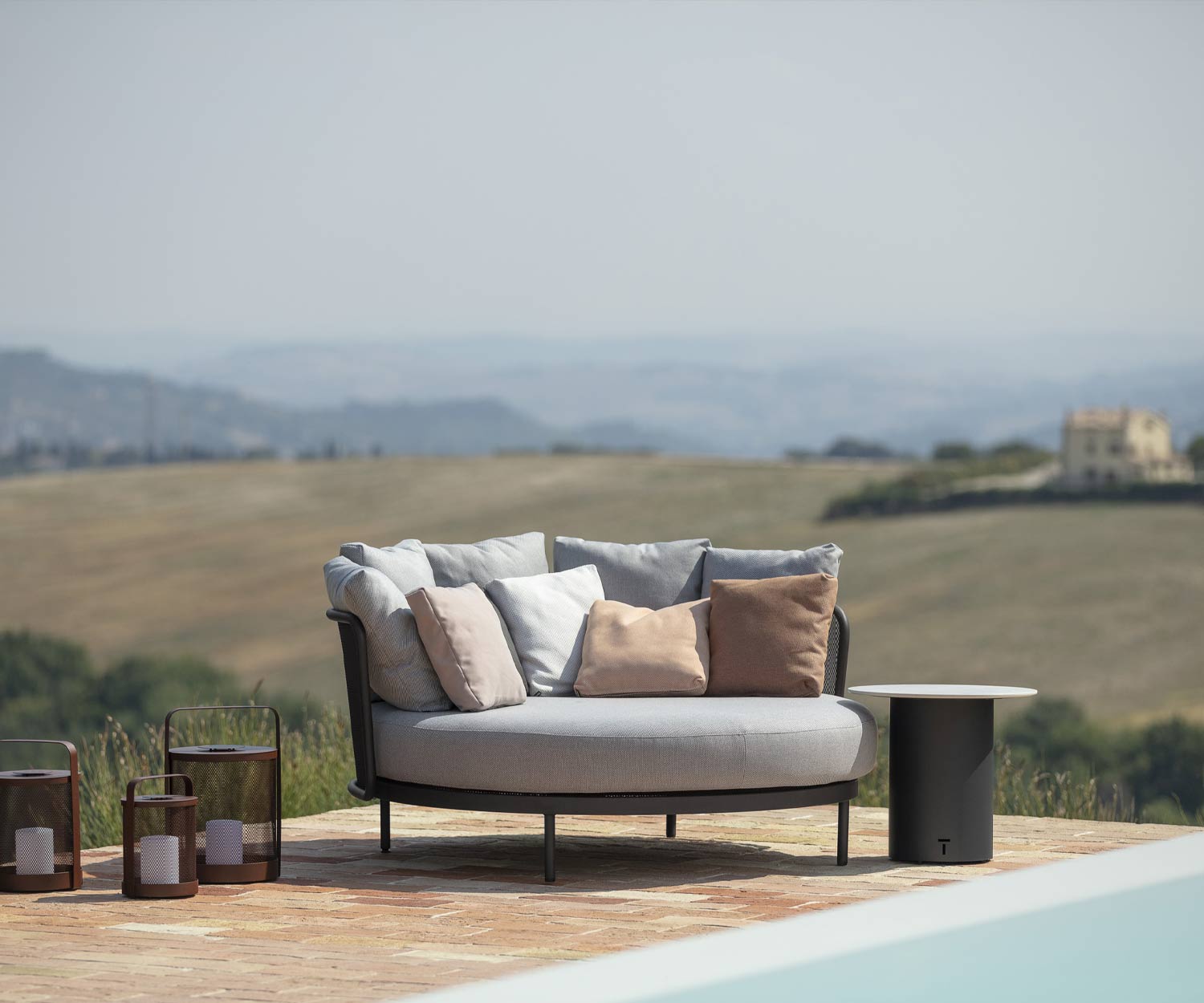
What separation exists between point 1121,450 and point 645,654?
33645mm

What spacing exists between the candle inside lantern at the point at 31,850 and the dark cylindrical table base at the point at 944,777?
2277 millimetres

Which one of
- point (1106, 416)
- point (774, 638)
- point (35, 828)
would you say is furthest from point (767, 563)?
point (1106, 416)

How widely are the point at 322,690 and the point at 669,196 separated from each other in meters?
14.1

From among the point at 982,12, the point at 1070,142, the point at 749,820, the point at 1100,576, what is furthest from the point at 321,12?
the point at 749,820

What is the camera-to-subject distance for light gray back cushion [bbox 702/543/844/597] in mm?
5012

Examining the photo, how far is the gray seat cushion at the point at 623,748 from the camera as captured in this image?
13.7 feet

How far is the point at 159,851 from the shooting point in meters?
4.13

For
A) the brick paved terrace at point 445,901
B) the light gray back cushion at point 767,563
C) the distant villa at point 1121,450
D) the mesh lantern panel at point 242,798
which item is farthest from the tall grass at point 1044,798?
the distant villa at point 1121,450

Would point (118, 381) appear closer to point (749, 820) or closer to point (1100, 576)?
point (1100, 576)

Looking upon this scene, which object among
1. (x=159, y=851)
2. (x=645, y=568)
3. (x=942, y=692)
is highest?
(x=645, y=568)

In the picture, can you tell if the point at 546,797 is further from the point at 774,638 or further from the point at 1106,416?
the point at 1106,416

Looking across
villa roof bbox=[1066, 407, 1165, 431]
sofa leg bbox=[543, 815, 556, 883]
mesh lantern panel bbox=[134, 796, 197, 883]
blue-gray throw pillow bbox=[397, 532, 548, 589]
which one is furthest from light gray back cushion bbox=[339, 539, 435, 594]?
villa roof bbox=[1066, 407, 1165, 431]

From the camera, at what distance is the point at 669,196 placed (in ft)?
127

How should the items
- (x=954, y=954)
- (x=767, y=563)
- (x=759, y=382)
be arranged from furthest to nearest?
(x=759, y=382), (x=767, y=563), (x=954, y=954)
